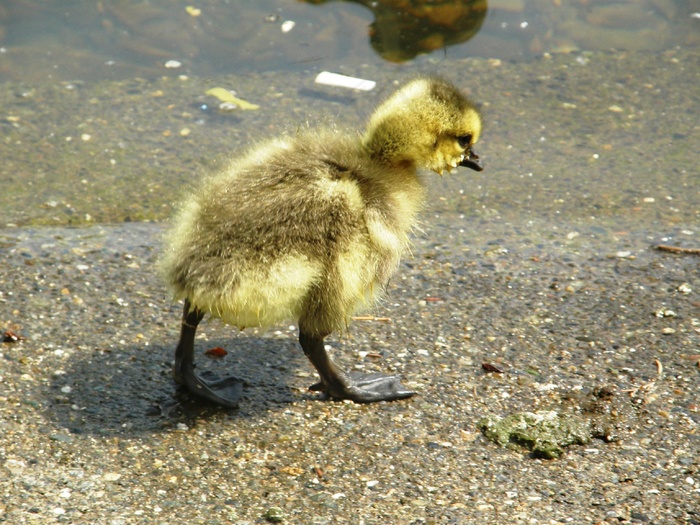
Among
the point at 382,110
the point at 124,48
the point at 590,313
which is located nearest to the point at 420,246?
the point at 590,313

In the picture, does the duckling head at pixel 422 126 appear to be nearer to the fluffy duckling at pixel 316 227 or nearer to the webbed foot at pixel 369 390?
the fluffy duckling at pixel 316 227

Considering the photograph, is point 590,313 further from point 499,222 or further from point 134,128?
point 134,128

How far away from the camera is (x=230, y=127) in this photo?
5.86 metres

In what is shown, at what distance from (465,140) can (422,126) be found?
9.5 inches

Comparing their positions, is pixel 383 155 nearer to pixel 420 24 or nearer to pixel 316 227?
pixel 316 227

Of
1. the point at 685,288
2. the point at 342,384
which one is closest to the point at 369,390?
the point at 342,384

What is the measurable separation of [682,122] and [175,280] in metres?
4.46

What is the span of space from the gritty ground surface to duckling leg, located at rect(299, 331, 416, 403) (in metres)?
0.05

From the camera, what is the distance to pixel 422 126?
10.3ft

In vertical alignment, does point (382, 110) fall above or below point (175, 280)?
above

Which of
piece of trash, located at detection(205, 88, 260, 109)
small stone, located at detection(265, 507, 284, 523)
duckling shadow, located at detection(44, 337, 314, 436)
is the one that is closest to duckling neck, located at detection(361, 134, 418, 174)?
duckling shadow, located at detection(44, 337, 314, 436)

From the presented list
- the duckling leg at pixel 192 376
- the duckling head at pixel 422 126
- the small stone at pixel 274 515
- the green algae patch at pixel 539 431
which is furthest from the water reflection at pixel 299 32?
the small stone at pixel 274 515

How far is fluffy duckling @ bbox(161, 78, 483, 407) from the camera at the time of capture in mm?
2809

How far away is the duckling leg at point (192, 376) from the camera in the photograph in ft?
10.4
